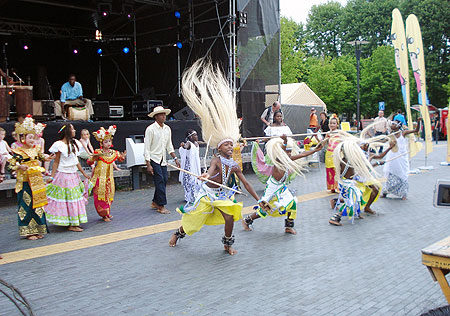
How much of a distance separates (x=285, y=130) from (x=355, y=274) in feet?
13.4

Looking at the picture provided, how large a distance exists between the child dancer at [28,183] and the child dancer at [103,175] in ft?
3.89

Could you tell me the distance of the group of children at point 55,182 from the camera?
6.46 metres

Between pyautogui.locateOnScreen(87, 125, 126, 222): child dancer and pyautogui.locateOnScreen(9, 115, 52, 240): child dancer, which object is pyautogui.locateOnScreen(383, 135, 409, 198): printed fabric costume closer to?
pyautogui.locateOnScreen(87, 125, 126, 222): child dancer

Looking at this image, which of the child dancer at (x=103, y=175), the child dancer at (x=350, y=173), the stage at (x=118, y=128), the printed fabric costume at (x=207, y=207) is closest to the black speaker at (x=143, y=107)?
the stage at (x=118, y=128)

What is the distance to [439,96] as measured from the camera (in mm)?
40375

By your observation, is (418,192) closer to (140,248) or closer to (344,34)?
(140,248)

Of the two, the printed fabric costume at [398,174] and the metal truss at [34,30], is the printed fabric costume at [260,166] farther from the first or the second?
the metal truss at [34,30]

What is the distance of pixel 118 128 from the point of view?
12461 mm

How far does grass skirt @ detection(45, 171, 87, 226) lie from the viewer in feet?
22.8

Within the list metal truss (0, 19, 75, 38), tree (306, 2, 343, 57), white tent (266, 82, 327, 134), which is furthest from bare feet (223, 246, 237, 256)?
tree (306, 2, 343, 57)

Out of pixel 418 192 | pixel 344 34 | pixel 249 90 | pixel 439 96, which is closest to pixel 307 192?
pixel 418 192

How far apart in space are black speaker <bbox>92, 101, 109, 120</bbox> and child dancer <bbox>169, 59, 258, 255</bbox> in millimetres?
9663

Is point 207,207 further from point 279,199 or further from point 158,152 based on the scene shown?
point 158,152

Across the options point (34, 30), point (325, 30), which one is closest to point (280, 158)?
point (34, 30)
